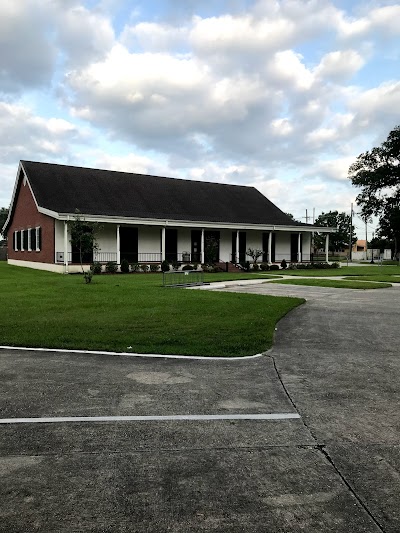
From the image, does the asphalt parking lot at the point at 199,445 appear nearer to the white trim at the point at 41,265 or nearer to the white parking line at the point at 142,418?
the white parking line at the point at 142,418

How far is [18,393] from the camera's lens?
5145 mm

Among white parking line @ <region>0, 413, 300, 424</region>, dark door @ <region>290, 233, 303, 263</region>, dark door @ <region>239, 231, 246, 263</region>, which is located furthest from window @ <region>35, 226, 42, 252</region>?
white parking line @ <region>0, 413, 300, 424</region>

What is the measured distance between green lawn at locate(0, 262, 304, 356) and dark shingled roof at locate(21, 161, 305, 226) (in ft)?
49.1

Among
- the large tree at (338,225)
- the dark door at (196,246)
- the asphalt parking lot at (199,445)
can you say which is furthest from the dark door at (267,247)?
the large tree at (338,225)

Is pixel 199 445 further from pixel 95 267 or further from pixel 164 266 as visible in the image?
pixel 164 266

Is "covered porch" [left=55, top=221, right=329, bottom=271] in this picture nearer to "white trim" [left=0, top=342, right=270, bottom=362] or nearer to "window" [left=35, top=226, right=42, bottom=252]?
"window" [left=35, top=226, right=42, bottom=252]

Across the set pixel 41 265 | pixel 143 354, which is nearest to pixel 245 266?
pixel 41 265

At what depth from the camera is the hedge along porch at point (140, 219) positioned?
1110 inches

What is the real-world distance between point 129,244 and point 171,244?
10.8 feet

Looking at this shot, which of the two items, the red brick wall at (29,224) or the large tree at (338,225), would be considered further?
the large tree at (338,225)

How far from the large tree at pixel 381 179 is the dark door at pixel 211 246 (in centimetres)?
2296

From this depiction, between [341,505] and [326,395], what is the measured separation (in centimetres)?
232

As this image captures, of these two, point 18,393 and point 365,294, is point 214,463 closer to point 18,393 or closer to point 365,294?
point 18,393

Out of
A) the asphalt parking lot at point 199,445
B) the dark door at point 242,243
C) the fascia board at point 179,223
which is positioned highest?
the fascia board at point 179,223
